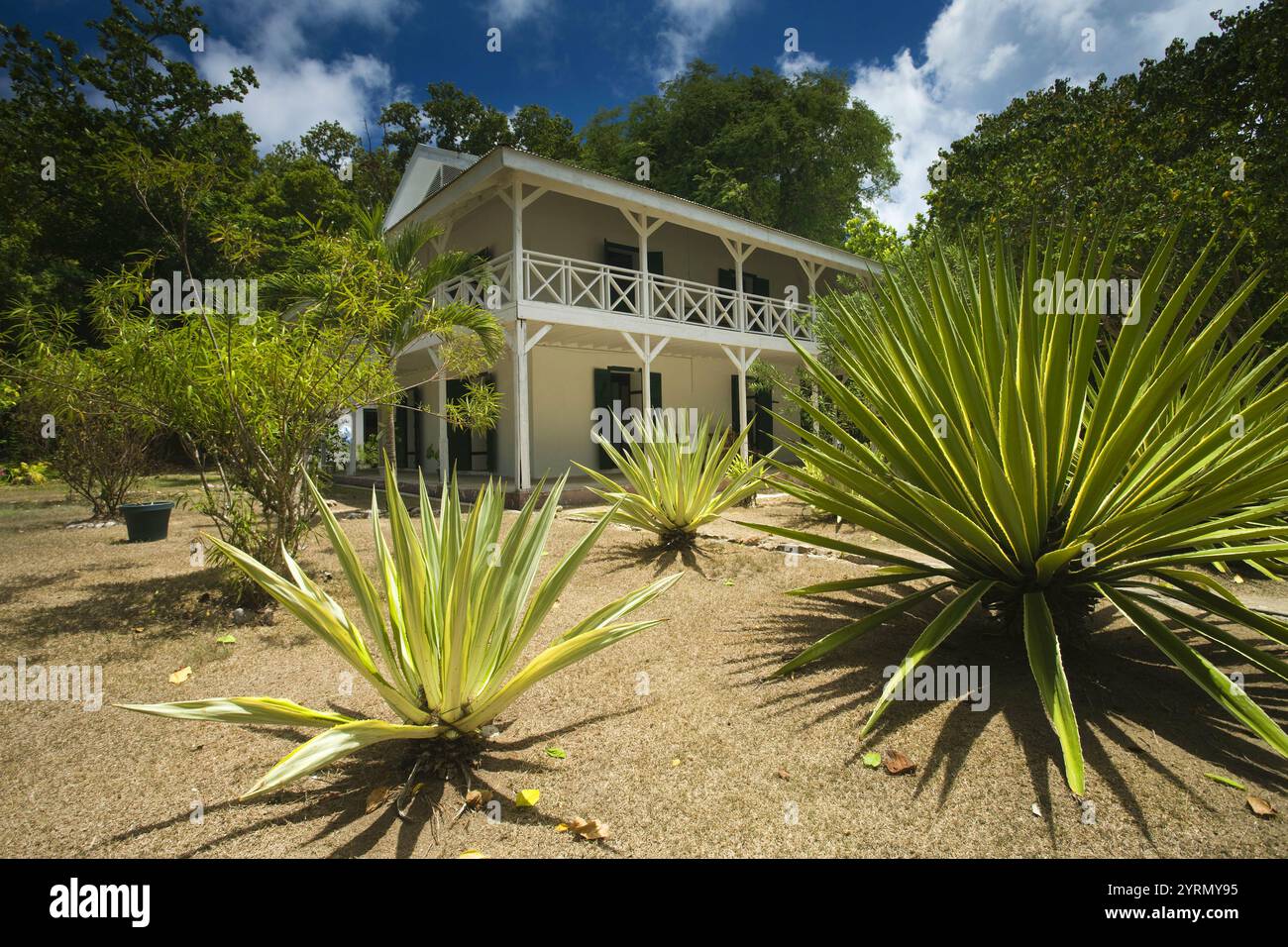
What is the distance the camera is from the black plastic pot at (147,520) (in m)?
7.09

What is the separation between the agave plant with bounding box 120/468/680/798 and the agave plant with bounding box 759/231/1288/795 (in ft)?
3.86

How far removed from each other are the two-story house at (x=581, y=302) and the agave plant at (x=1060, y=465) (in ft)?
21.6

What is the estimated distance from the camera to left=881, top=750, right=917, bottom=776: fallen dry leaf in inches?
88.0

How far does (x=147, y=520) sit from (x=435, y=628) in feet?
22.3

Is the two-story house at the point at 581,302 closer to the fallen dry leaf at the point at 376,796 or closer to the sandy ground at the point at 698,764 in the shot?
the sandy ground at the point at 698,764

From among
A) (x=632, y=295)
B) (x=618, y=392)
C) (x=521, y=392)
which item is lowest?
(x=521, y=392)

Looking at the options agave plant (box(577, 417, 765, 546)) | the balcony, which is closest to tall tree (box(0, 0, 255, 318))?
the balcony

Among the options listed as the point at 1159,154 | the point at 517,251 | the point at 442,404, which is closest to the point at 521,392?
the point at 517,251

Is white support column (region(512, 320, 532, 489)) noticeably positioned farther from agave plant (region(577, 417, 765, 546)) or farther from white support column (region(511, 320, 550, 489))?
agave plant (region(577, 417, 765, 546))

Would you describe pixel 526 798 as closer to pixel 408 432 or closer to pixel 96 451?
pixel 96 451

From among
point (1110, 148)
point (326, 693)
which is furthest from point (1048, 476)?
point (1110, 148)

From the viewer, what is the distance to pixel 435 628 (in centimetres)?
236

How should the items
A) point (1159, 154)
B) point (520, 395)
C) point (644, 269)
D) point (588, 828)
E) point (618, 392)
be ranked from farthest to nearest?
1. point (618, 392)
2. point (644, 269)
3. point (520, 395)
4. point (1159, 154)
5. point (588, 828)
